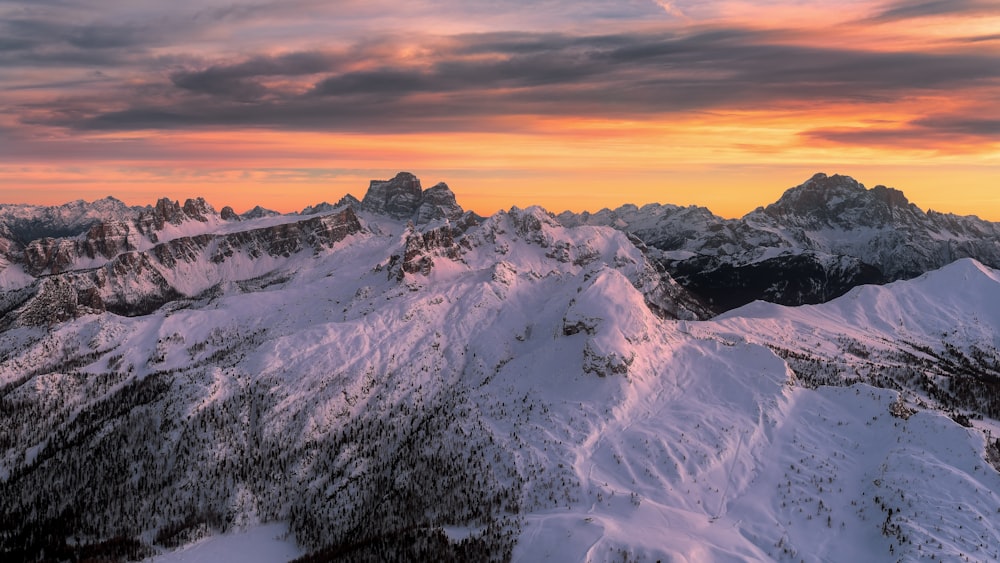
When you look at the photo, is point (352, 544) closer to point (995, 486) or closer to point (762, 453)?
Answer: point (762, 453)

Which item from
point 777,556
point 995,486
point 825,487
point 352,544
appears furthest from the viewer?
point 352,544

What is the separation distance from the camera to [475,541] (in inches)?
6407

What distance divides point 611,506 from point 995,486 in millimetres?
94023

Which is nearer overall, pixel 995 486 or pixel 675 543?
pixel 675 543

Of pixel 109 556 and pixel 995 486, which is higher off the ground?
pixel 995 486

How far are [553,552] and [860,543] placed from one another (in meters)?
71.2

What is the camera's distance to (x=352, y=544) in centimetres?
18688

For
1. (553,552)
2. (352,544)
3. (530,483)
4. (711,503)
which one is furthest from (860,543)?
(352,544)

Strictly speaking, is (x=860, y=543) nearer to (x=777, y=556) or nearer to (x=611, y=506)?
(x=777, y=556)

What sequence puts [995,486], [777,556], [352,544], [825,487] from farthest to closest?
[352,544], [825,487], [995,486], [777,556]

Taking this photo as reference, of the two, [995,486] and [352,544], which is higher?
[995,486]

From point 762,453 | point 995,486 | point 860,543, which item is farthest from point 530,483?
point 995,486

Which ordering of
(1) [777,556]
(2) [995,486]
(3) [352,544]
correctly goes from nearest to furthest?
(1) [777,556] → (2) [995,486] → (3) [352,544]

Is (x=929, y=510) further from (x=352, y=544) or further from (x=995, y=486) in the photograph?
(x=352, y=544)
